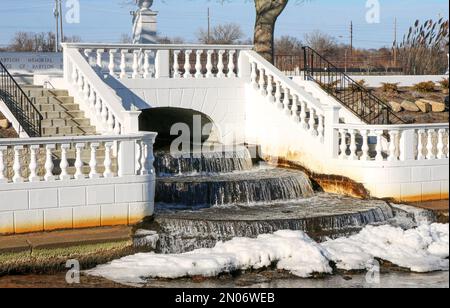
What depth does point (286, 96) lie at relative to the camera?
17266 mm

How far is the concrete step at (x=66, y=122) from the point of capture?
15367 millimetres

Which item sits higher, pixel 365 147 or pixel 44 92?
pixel 44 92

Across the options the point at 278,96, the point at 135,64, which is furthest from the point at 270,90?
the point at 135,64

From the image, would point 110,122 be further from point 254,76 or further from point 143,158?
point 254,76

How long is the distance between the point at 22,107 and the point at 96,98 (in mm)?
1309

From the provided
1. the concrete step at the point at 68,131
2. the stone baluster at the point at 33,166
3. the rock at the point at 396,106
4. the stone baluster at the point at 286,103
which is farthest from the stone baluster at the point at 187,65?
the stone baluster at the point at 33,166

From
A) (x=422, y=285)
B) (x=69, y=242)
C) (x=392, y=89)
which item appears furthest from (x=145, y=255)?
(x=392, y=89)

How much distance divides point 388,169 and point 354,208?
112 centimetres

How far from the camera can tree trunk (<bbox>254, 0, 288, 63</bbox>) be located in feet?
72.7

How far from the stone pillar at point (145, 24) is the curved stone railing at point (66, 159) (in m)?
7.45

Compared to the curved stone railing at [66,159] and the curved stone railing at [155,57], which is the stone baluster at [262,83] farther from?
the curved stone railing at [66,159]

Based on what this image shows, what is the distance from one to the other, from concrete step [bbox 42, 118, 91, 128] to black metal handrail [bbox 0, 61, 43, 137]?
0.60ft
